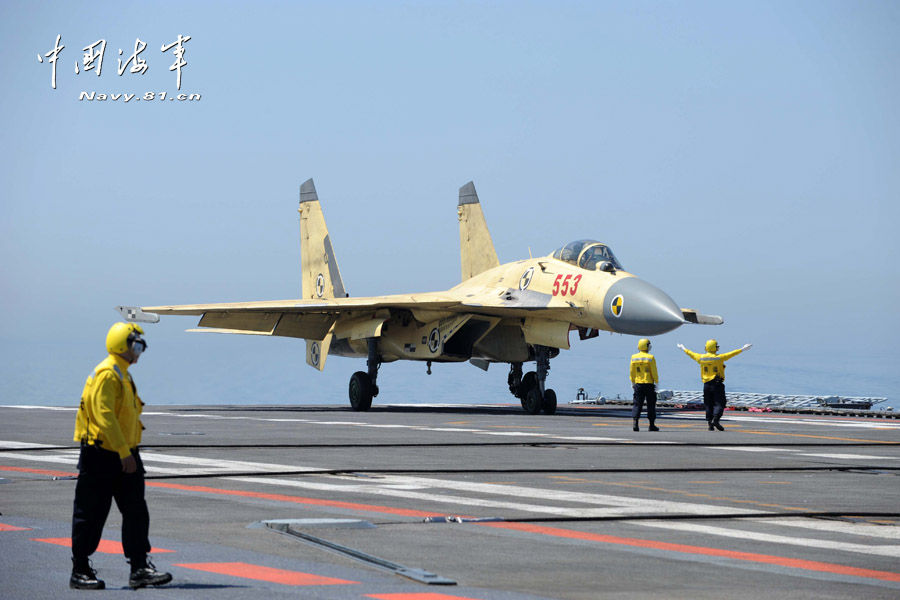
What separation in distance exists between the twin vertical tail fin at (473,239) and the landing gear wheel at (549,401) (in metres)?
7.58

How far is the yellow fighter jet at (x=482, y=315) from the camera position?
28.0 m

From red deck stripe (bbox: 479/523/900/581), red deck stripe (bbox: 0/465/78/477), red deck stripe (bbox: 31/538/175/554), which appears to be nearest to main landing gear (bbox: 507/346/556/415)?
red deck stripe (bbox: 0/465/78/477)

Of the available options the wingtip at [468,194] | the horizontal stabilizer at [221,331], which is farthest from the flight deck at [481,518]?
the wingtip at [468,194]

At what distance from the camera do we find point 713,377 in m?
24.3

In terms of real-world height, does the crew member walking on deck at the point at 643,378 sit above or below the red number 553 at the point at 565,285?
below

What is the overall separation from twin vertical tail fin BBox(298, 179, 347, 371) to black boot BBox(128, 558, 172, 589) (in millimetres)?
32256

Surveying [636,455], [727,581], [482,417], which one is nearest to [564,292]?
[482,417]

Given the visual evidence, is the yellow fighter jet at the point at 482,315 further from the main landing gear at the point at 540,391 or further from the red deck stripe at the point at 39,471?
the red deck stripe at the point at 39,471

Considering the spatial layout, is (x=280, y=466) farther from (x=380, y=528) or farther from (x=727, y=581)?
(x=727, y=581)

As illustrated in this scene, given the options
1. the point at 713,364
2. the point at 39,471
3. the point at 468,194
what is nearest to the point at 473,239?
the point at 468,194

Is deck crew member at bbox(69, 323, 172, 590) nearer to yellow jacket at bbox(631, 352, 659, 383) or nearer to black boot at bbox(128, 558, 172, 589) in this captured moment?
black boot at bbox(128, 558, 172, 589)

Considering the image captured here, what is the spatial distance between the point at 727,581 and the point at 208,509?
5010mm

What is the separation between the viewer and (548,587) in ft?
24.2

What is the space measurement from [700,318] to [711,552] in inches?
990
